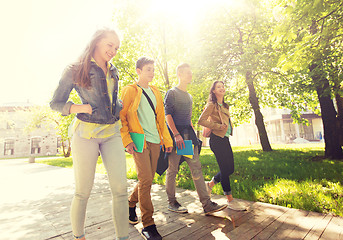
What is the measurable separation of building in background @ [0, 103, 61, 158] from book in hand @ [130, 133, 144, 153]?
40.5 metres

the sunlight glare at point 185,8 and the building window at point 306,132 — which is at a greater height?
the sunlight glare at point 185,8

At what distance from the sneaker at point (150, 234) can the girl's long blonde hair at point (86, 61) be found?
1738 millimetres

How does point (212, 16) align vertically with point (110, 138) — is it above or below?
above

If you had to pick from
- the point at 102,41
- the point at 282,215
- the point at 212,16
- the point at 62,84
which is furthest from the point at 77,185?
the point at 212,16

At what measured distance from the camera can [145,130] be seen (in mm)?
2723

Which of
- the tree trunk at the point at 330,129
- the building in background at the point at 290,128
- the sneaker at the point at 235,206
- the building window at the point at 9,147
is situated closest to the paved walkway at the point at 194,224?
the sneaker at the point at 235,206

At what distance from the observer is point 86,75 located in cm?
193

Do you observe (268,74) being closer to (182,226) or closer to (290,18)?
(290,18)

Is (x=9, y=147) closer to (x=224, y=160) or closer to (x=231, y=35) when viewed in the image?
(x=231, y=35)

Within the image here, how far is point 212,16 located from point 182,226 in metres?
11.1

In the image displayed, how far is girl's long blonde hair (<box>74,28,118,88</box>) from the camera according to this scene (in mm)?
1932

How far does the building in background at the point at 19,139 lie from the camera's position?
37.8 metres

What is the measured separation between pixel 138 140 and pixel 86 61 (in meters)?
1.08

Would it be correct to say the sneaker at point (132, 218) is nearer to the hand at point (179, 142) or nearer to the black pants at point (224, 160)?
the hand at point (179, 142)
